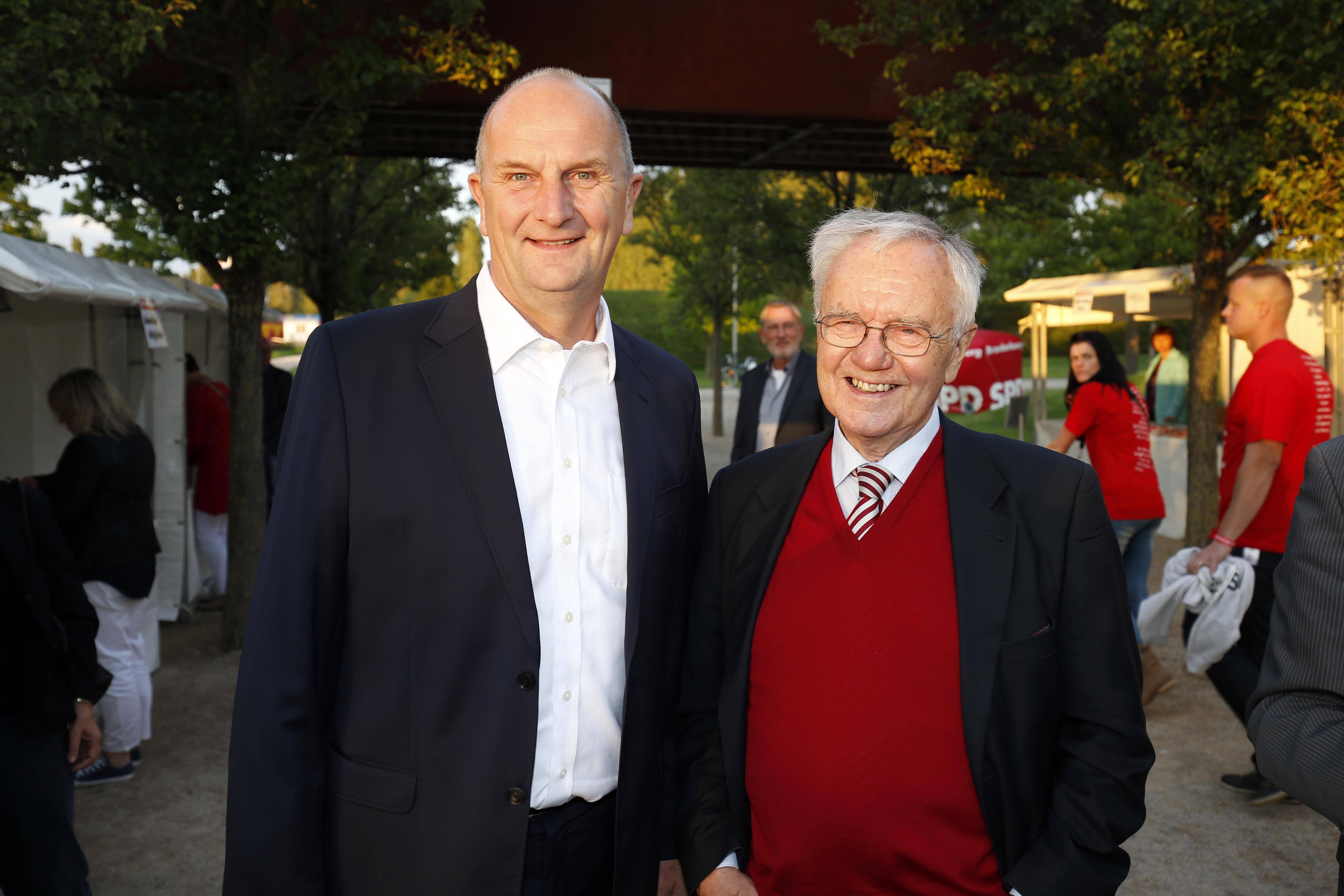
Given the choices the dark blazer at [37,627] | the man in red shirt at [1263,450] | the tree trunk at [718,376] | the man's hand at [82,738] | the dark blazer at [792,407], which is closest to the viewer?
the dark blazer at [37,627]

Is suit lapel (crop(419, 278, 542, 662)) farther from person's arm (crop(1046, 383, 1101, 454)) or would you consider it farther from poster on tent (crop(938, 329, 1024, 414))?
poster on tent (crop(938, 329, 1024, 414))

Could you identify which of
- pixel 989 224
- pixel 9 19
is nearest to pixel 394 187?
pixel 9 19

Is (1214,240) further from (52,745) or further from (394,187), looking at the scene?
(394,187)

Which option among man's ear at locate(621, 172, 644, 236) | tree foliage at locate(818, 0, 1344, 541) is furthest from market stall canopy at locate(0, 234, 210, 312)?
tree foliage at locate(818, 0, 1344, 541)

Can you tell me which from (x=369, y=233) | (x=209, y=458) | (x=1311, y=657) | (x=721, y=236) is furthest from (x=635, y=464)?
(x=721, y=236)

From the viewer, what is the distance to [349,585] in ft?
6.15

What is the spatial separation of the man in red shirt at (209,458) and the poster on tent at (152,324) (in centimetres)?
152

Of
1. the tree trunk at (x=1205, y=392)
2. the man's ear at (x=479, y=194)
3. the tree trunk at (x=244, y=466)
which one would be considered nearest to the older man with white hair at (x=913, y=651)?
the man's ear at (x=479, y=194)

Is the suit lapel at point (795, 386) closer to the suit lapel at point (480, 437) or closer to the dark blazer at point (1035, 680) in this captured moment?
the dark blazer at point (1035, 680)

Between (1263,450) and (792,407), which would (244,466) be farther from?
(1263,450)

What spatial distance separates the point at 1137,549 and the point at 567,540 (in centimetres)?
545

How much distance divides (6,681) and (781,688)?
250cm

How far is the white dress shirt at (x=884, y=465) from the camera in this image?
6.96 ft

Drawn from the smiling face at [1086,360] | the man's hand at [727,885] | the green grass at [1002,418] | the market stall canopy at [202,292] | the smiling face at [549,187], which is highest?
the market stall canopy at [202,292]
